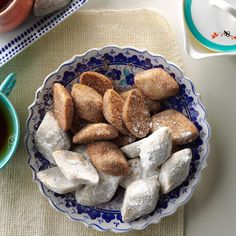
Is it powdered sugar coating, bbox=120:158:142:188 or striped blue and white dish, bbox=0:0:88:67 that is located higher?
striped blue and white dish, bbox=0:0:88:67

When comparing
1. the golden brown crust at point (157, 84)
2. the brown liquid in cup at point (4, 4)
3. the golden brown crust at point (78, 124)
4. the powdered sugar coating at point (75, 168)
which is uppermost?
the brown liquid in cup at point (4, 4)

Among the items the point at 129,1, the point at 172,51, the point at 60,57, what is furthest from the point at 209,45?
the point at 60,57

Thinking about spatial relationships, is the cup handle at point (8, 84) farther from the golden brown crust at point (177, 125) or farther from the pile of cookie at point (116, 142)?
the golden brown crust at point (177, 125)

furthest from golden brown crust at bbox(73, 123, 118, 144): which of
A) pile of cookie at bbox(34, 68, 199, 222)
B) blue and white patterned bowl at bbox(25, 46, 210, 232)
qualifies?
blue and white patterned bowl at bbox(25, 46, 210, 232)

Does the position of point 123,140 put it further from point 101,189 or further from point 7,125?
point 7,125

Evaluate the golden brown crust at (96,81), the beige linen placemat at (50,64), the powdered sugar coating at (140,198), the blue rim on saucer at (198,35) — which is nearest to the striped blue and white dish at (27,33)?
the beige linen placemat at (50,64)

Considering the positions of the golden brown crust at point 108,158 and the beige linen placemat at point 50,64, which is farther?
the beige linen placemat at point 50,64

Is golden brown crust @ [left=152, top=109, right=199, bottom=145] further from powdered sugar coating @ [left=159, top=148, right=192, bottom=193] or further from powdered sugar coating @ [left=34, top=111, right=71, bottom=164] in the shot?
powdered sugar coating @ [left=34, top=111, right=71, bottom=164]
